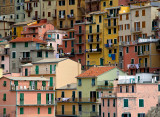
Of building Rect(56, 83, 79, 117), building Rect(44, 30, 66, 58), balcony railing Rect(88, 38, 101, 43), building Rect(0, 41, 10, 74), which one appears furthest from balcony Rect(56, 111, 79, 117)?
building Rect(44, 30, 66, 58)

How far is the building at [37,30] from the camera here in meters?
139

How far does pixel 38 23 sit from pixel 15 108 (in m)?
48.4

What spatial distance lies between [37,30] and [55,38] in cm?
511

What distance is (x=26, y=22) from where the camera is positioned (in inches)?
5704

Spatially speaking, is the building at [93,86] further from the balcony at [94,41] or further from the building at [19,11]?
the building at [19,11]

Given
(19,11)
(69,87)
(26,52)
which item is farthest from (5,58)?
(19,11)

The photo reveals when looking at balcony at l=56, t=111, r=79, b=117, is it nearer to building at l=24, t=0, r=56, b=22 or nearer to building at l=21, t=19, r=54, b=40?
building at l=21, t=19, r=54, b=40

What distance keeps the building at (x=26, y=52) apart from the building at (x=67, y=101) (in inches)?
637

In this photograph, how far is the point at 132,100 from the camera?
323ft

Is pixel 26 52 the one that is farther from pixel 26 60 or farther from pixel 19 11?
pixel 19 11

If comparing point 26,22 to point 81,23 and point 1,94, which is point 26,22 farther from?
point 1,94

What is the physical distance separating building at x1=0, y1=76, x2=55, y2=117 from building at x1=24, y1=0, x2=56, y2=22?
46.4 m

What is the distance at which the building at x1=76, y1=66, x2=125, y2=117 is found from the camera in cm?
10600

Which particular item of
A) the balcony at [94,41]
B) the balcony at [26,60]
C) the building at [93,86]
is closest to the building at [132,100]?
the building at [93,86]
